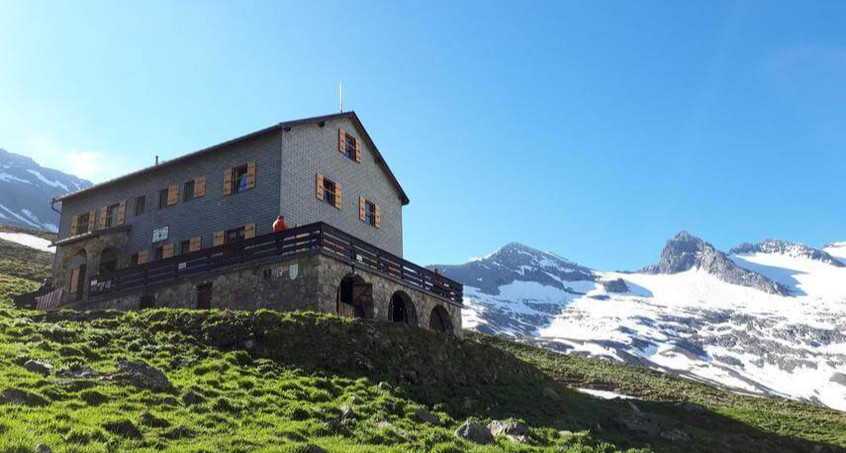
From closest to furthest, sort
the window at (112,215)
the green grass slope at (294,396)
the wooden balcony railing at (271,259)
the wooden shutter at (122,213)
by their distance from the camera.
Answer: the green grass slope at (294,396) < the wooden balcony railing at (271,259) < the wooden shutter at (122,213) < the window at (112,215)

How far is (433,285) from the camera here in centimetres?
3766

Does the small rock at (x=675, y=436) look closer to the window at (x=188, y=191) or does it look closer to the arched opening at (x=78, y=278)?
the window at (x=188, y=191)

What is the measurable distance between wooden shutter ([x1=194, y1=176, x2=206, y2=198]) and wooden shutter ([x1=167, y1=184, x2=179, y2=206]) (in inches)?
64.5

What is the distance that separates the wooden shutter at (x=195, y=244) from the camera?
1449 inches

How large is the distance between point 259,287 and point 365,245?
521 cm

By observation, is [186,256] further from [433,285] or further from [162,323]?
[433,285]

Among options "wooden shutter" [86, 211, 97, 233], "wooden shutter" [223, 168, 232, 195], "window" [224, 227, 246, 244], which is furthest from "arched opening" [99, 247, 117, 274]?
"window" [224, 227, 246, 244]

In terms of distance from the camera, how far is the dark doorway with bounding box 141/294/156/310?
3295 centimetres

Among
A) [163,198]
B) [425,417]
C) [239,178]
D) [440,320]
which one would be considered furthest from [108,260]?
[425,417]

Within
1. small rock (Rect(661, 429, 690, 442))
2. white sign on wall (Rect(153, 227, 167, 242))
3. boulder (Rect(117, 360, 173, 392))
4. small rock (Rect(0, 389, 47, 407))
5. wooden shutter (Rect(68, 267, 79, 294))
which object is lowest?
small rock (Rect(661, 429, 690, 442))

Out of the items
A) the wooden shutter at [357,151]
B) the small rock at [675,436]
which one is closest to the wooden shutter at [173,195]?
the wooden shutter at [357,151]

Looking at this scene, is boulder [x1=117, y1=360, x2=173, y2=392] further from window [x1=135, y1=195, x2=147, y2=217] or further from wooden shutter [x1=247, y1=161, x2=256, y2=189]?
window [x1=135, y1=195, x2=147, y2=217]

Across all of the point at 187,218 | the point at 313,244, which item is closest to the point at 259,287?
the point at 313,244

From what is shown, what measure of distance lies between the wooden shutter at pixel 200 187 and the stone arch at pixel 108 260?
23.0ft
